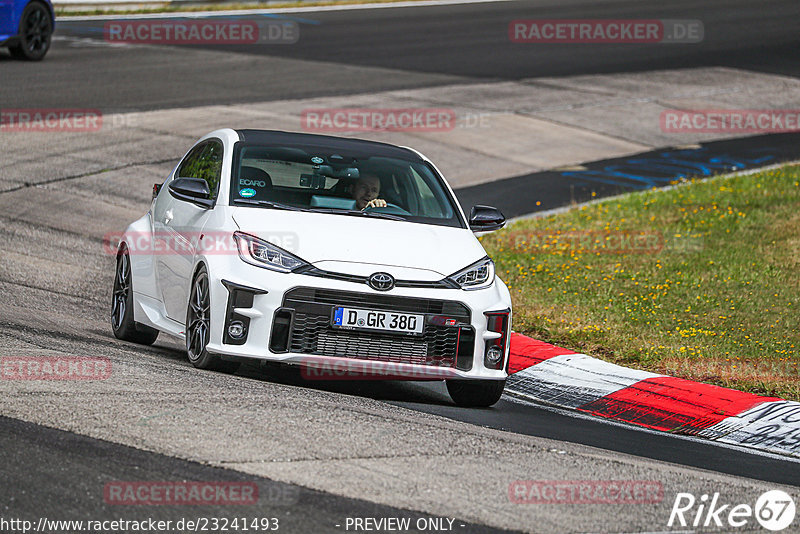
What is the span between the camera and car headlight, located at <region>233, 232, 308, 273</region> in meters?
7.81

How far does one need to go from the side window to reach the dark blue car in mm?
13085

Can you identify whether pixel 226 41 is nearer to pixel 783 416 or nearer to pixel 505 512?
pixel 783 416

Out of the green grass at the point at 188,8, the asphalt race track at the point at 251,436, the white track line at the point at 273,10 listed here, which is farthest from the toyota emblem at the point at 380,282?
the green grass at the point at 188,8

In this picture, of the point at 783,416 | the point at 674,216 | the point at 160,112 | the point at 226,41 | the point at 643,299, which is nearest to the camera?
the point at 783,416

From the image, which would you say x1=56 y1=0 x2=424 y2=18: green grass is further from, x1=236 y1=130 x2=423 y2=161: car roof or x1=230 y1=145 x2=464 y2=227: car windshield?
x1=230 y1=145 x2=464 y2=227: car windshield

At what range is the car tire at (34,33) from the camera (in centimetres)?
2258

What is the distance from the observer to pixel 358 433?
21.4 ft

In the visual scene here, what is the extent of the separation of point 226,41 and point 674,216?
15.5m

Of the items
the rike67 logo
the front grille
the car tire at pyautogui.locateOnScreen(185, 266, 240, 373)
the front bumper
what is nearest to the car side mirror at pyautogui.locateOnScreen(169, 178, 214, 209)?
the car tire at pyautogui.locateOnScreen(185, 266, 240, 373)

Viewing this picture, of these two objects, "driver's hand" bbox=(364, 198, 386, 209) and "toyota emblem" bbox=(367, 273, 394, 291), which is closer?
"toyota emblem" bbox=(367, 273, 394, 291)

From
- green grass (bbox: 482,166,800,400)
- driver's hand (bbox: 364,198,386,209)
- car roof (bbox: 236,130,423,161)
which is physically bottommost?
green grass (bbox: 482,166,800,400)

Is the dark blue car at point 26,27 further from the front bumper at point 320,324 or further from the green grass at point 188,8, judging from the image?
the front bumper at point 320,324

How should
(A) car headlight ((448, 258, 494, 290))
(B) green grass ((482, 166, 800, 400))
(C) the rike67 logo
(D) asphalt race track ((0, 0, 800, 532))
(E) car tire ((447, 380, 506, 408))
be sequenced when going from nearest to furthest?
(D) asphalt race track ((0, 0, 800, 532)) < (C) the rike67 logo < (A) car headlight ((448, 258, 494, 290)) < (E) car tire ((447, 380, 506, 408)) < (B) green grass ((482, 166, 800, 400))

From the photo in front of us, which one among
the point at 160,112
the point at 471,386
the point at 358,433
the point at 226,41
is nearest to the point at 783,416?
the point at 471,386
